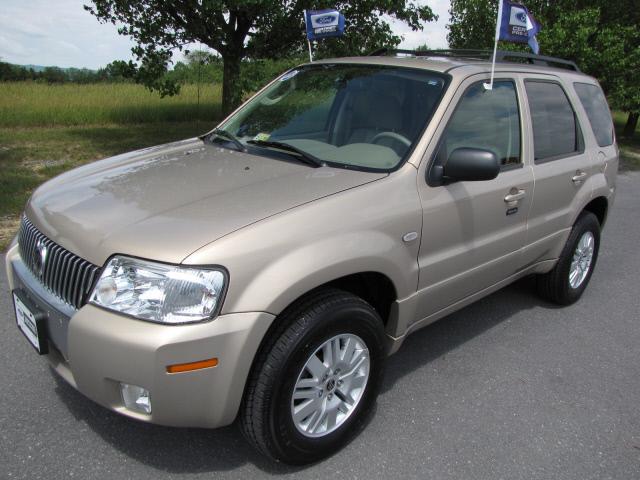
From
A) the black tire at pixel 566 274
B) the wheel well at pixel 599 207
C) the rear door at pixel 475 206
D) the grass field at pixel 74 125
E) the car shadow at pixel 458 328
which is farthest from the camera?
the grass field at pixel 74 125

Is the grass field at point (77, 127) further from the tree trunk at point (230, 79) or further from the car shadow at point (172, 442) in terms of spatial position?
the car shadow at point (172, 442)

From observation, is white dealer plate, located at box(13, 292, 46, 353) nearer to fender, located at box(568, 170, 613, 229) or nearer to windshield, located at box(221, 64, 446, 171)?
windshield, located at box(221, 64, 446, 171)

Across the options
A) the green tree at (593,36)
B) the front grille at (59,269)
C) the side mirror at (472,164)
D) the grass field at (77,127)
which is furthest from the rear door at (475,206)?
the green tree at (593,36)

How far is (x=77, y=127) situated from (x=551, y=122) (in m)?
11.0

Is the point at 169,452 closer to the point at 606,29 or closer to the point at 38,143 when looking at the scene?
the point at 38,143

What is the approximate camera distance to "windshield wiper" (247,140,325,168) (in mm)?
2926

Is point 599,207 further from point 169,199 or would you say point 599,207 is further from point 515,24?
point 169,199

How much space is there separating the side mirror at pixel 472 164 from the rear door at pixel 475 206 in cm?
12

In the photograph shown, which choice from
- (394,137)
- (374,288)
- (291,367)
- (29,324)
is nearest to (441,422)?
(374,288)

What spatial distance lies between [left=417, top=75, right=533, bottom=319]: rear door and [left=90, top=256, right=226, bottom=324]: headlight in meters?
1.19

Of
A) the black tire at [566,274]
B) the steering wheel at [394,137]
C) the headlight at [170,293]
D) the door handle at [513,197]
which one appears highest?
the steering wheel at [394,137]

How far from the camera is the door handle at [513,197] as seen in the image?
3.32 m

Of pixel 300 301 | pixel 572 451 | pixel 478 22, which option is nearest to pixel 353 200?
pixel 300 301

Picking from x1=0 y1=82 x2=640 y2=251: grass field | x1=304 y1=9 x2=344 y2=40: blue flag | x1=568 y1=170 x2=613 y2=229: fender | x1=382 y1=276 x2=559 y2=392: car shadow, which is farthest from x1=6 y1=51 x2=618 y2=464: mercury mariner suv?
x1=0 y1=82 x2=640 y2=251: grass field
